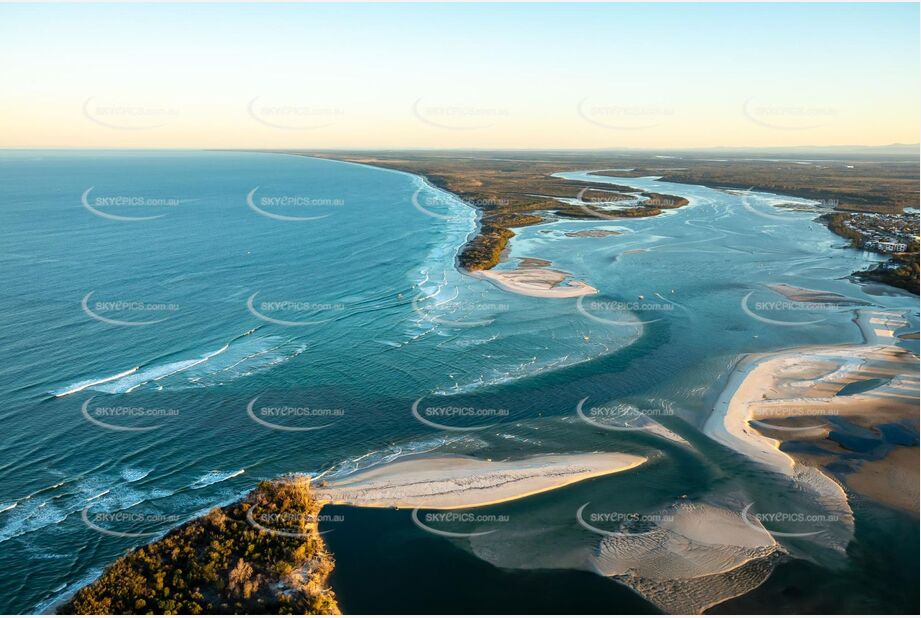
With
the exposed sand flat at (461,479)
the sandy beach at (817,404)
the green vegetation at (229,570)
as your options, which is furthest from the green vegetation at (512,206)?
the green vegetation at (229,570)

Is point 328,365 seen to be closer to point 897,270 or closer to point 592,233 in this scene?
point 592,233

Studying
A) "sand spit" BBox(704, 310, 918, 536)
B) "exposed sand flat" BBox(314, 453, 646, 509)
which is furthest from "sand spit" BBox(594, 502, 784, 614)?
"exposed sand flat" BBox(314, 453, 646, 509)

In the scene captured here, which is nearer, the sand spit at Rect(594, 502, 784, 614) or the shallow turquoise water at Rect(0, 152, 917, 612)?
the sand spit at Rect(594, 502, 784, 614)

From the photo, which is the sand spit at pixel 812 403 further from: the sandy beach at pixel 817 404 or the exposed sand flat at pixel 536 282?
the exposed sand flat at pixel 536 282

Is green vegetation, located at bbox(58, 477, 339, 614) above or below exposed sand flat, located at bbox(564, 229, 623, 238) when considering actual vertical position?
Result: below

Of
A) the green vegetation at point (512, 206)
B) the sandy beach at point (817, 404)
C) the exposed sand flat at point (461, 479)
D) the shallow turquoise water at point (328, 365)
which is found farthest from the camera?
the green vegetation at point (512, 206)

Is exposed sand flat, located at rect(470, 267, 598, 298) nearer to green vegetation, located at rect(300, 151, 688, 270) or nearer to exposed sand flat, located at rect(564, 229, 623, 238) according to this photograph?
green vegetation, located at rect(300, 151, 688, 270)

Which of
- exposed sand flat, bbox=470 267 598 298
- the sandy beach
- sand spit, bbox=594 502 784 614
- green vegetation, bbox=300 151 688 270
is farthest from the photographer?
green vegetation, bbox=300 151 688 270

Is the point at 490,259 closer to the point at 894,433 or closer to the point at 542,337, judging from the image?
the point at 542,337
